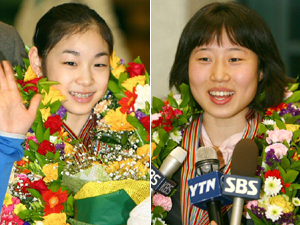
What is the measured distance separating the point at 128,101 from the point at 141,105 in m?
0.04

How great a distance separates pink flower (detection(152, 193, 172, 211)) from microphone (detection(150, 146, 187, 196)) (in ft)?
0.05

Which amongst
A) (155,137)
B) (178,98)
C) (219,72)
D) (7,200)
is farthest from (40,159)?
(219,72)

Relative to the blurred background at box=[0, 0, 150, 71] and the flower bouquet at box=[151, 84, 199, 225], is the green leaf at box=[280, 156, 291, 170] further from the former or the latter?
the blurred background at box=[0, 0, 150, 71]

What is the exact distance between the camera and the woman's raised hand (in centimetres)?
121

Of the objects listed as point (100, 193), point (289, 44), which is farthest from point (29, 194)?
point (289, 44)

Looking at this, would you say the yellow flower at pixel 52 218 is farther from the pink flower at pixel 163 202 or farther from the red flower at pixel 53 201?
the pink flower at pixel 163 202

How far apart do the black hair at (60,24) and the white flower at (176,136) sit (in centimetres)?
39

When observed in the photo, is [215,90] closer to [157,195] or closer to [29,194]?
A: [157,195]

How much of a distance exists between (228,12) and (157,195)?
57 cm

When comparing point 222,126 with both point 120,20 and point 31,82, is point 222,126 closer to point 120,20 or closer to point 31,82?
point 120,20

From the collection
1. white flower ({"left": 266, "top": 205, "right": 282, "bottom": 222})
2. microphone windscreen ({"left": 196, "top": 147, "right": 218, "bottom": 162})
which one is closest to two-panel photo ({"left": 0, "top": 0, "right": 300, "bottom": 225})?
white flower ({"left": 266, "top": 205, "right": 282, "bottom": 222})

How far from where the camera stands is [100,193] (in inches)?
50.9

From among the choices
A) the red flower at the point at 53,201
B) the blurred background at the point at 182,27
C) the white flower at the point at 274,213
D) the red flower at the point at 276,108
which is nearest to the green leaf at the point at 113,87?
the blurred background at the point at 182,27

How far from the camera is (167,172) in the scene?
128 centimetres
